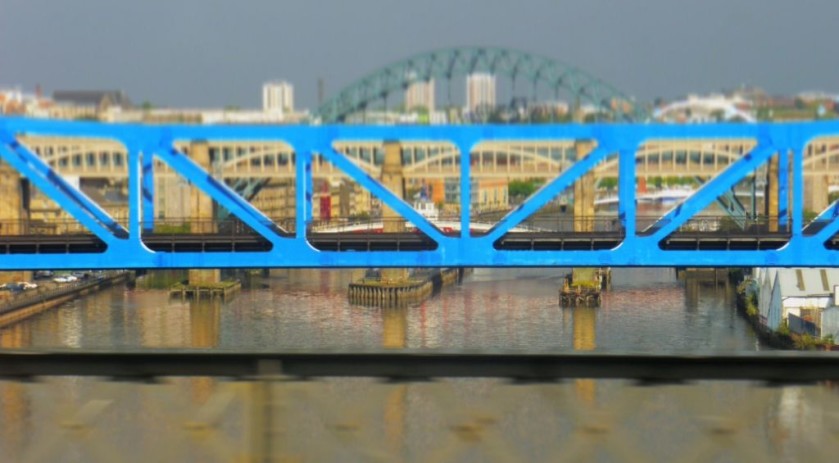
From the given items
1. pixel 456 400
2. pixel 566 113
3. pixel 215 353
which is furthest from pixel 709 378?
pixel 566 113

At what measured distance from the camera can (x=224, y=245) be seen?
938cm

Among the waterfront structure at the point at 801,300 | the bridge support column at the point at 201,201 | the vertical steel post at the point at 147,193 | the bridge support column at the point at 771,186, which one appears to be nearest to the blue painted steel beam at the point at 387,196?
the vertical steel post at the point at 147,193

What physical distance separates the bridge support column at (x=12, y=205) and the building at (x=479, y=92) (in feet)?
33.2

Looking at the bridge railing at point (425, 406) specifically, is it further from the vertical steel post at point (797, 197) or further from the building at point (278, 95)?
the building at point (278, 95)

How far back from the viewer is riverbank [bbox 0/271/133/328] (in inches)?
388

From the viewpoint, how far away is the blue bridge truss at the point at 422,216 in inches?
349

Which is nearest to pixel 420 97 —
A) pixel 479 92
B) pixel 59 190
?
pixel 479 92

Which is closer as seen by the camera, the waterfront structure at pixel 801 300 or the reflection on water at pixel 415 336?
the reflection on water at pixel 415 336

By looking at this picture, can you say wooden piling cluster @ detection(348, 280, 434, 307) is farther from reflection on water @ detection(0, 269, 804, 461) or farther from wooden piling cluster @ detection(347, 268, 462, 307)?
reflection on water @ detection(0, 269, 804, 461)

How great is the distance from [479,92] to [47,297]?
48.2 feet

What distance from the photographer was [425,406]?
1.38 metres

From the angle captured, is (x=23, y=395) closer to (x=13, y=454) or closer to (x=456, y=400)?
(x=13, y=454)

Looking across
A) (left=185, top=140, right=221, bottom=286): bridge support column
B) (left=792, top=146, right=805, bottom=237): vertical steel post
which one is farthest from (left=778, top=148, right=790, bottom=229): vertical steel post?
(left=185, top=140, right=221, bottom=286): bridge support column

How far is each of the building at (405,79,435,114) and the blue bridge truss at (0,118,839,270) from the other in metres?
12.1
